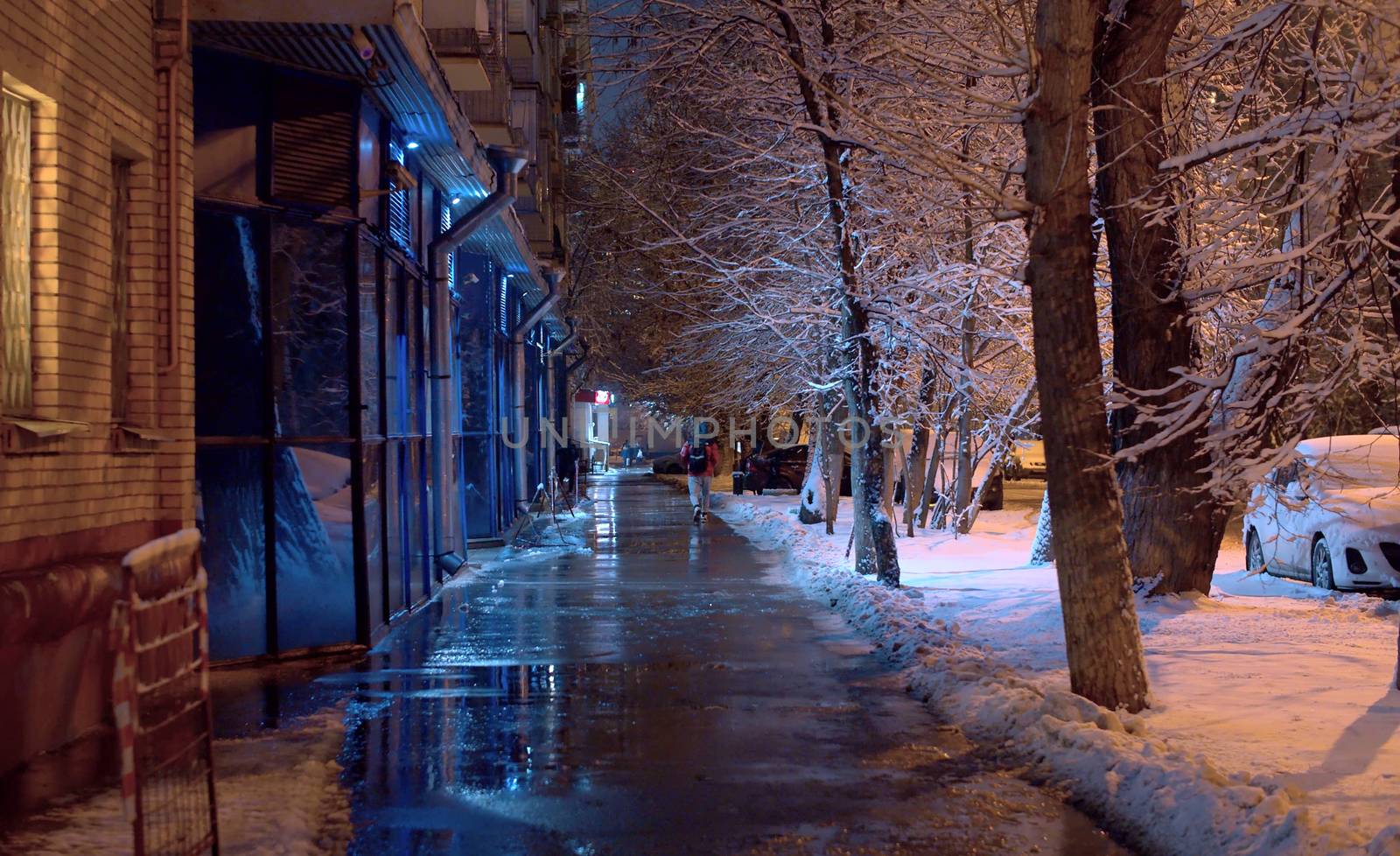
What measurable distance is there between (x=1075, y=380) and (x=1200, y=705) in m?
2.06

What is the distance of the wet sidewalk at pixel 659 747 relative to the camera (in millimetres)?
5844

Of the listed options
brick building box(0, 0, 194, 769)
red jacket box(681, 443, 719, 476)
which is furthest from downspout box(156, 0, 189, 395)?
red jacket box(681, 443, 719, 476)

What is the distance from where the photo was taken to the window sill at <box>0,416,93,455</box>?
6.58 m

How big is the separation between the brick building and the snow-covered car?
352 inches

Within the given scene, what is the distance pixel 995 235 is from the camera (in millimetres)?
15359

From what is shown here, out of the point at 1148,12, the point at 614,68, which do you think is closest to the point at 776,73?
the point at 614,68

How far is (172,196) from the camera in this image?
876 cm

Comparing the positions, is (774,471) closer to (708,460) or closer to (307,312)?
(708,460)

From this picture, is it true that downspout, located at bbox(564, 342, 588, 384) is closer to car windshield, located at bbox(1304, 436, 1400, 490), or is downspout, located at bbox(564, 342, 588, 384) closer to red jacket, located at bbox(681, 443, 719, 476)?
red jacket, located at bbox(681, 443, 719, 476)

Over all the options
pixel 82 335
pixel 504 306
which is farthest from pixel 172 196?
pixel 504 306

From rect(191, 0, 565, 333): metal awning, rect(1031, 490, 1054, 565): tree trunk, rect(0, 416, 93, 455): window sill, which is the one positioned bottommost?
rect(1031, 490, 1054, 565): tree trunk

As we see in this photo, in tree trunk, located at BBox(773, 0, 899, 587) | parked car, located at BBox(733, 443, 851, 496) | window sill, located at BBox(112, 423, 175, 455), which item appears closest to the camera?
window sill, located at BBox(112, 423, 175, 455)

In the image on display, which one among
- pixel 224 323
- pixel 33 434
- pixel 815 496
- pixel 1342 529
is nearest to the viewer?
pixel 33 434

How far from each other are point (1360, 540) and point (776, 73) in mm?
7800
